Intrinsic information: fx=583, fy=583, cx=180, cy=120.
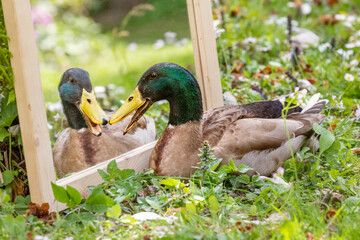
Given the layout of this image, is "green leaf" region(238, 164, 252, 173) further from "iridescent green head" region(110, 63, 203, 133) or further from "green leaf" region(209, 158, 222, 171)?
"iridescent green head" region(110, 63, 203, 133)

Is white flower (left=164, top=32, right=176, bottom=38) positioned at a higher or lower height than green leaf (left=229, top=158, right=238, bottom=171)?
higher

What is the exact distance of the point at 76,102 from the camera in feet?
10.6

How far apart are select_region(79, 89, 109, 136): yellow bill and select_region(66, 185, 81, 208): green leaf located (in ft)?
1.66

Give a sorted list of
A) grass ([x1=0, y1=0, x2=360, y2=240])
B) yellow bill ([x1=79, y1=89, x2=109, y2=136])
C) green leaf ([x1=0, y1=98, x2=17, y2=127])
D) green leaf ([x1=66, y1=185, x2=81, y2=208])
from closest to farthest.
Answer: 1. grass ([x1=0, y1=0, x2=360, y2=240])
2. green leaf ([x1=66, y1=185, x2=81, y2=208])
3. green leaf ([x1=0, y1=98, x2=17, y2=127])
4. yellow bill ([x1=79, y1=89, x2=109, y2=136])

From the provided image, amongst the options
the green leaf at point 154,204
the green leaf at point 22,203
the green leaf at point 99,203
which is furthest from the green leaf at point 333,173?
the green leaf at point 22,203

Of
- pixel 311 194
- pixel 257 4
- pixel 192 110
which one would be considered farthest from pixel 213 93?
pixel 257 4

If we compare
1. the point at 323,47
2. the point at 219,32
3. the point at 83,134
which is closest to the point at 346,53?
the point at 323,47

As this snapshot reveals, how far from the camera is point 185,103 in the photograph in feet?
10.5

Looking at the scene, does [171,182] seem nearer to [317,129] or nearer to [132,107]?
[132,107]

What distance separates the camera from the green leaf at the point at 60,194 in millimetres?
2662

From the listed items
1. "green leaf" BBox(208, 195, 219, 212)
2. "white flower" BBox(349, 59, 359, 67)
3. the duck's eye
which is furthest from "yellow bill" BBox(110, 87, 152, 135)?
"white flower" BBox(349, 59, 359, 67)

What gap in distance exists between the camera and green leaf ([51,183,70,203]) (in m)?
2.66

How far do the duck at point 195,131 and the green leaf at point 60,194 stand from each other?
60cm

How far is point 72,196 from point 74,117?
2.43 feet
